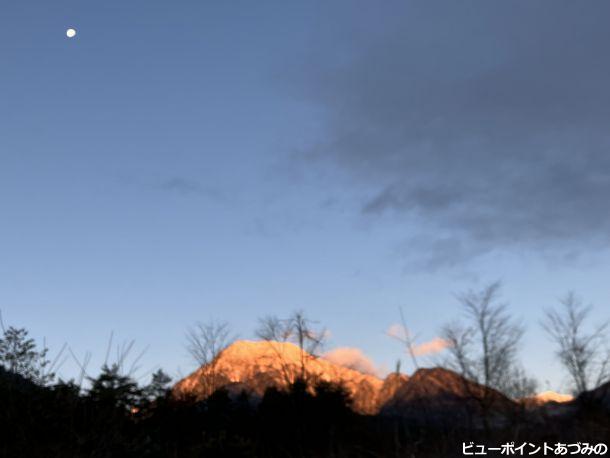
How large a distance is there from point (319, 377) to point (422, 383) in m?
17.2

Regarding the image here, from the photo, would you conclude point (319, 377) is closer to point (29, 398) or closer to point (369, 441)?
point (369, 441)

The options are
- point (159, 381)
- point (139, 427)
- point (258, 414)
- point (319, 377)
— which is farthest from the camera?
point (319, 377)

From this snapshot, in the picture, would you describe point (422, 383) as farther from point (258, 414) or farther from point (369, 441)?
point (258, 414)

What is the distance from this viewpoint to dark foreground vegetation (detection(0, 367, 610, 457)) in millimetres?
7285

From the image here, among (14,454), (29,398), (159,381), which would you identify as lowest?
(14,454)

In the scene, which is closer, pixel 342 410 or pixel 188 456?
pixel 188 456

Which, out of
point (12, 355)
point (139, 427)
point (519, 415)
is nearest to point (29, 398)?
point (12, 355)

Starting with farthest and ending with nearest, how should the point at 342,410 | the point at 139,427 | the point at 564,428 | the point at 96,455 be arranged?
the point at 342,410 < the point at 139,427 < the point at 96,455 < the point at 564,428

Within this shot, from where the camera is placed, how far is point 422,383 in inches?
260

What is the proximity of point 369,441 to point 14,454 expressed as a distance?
1114 centimetres

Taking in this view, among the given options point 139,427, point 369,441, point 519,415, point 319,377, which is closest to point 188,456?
point 139,427

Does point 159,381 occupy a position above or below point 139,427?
above

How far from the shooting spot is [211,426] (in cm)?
1847

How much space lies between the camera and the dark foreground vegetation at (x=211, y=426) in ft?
23.9
